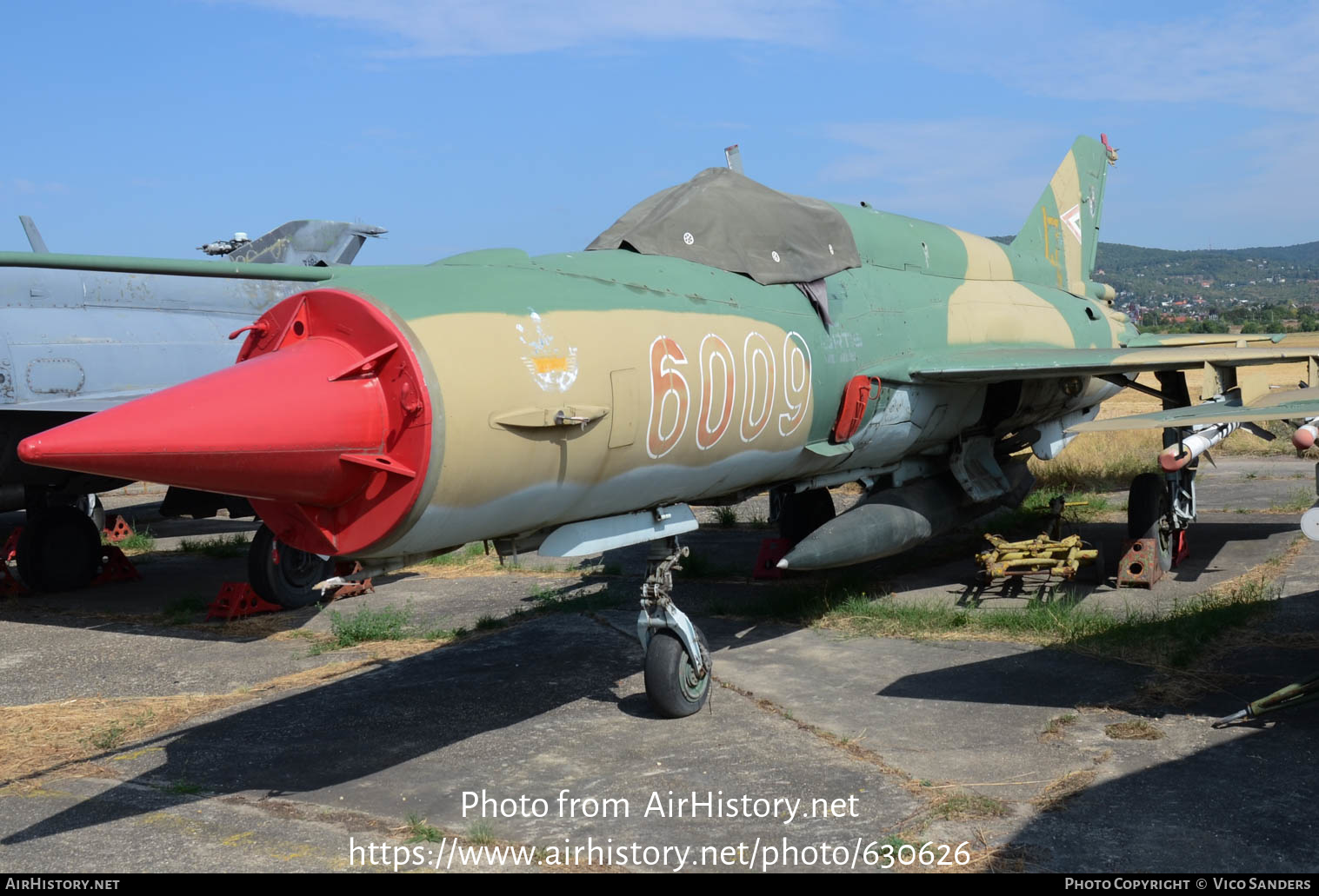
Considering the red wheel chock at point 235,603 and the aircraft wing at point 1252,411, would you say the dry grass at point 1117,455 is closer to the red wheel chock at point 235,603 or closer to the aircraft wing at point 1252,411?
the aircraft wing at point 1252,411

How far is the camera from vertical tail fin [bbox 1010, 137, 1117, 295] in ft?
38.4

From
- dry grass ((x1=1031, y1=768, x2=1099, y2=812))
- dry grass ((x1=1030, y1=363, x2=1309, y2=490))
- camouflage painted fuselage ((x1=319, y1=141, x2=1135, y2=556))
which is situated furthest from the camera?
dry grass ((x1=1030, y1=363, x2=1309, y2=490))

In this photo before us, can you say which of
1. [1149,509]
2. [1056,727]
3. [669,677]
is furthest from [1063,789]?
[1149,509]

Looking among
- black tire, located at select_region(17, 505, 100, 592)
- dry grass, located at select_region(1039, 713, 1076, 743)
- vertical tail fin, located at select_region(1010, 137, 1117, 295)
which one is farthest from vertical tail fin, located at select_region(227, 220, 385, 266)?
dry grass, located at select_region(1039, 713, 1076, 743)

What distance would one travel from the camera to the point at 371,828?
4965mm

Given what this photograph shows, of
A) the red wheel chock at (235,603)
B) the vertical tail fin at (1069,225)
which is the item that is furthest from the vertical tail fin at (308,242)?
the vertical tail fin at (1069,225)

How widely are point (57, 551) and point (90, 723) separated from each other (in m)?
5.34

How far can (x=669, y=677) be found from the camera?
632 centimetres

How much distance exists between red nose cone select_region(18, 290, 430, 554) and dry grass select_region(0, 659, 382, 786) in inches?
93.7

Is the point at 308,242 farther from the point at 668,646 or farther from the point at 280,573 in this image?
the point at 668,646

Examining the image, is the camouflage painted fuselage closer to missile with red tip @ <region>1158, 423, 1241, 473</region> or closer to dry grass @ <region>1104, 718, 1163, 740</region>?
missile with red tip @ <region>1158, 423, 1241, 473</region>

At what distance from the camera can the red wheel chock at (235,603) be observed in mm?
9938
